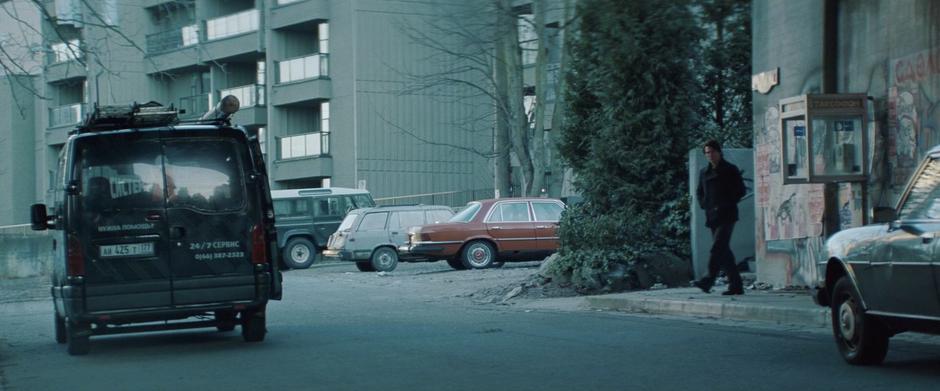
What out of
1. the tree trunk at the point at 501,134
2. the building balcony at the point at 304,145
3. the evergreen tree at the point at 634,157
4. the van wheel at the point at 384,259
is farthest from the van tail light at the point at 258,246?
the building balcony at the point at 304,145

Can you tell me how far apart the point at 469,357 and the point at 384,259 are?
20.7 m

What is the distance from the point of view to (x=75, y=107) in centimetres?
5184

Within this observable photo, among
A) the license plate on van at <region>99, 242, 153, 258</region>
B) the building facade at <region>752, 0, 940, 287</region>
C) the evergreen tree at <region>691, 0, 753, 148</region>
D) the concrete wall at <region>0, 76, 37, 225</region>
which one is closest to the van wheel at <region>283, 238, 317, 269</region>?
the evergreen tree at <region>691, 0, 753, 148</region>

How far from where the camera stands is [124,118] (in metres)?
12.6

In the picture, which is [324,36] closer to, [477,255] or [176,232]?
[477,255]

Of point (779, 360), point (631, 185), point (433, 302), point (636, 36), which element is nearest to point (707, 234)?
point (631, 185)

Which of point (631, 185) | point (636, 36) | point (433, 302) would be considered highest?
point (636, 36)

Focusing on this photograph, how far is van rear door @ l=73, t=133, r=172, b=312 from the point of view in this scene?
12.1m

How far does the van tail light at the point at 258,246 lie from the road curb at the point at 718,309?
494cm

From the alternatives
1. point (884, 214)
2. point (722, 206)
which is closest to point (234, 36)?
point (722, 206)

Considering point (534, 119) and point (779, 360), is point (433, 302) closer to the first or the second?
point (779, 360)

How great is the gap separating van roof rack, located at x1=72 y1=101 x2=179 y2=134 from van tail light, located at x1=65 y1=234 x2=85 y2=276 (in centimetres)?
114

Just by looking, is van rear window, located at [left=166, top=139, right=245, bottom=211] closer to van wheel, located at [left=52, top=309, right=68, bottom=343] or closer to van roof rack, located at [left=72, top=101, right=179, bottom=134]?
van roof rack, located at [left=72, top=101, right=179, bottom=134]

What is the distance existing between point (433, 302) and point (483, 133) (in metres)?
24.7
